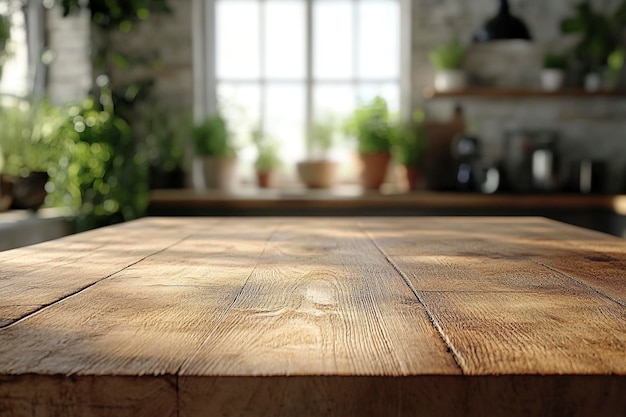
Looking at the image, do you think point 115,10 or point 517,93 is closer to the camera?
point 115,10

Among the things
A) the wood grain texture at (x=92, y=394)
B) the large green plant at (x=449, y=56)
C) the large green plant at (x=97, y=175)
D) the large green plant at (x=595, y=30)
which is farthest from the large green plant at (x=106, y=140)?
the wood grain texture at (x=92, y=394)

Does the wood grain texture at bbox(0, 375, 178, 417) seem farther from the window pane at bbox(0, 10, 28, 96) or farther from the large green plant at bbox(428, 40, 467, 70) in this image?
the large green plant at bbox(428, 40, 467, 70)

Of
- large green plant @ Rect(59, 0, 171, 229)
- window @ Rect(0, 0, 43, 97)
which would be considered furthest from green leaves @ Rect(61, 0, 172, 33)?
window @ Rect(0, 0, 43, 97)

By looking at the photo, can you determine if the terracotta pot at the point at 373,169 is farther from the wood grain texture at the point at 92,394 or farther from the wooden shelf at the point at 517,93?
the wood grain texture at the point at 92,394

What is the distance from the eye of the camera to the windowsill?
288 cm

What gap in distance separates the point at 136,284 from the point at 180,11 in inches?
153

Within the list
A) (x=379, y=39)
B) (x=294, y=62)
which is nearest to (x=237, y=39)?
(x=294, y=62)

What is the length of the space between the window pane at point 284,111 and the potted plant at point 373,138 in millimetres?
524

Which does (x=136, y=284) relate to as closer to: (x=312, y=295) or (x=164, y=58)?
(x=312, y=295)

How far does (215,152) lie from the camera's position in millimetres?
4375

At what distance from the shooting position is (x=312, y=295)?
919 mm

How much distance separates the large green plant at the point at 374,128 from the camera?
433cm

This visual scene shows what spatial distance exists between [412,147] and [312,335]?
376 centimetres

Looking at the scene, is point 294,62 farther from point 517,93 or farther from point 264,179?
point 517,93
